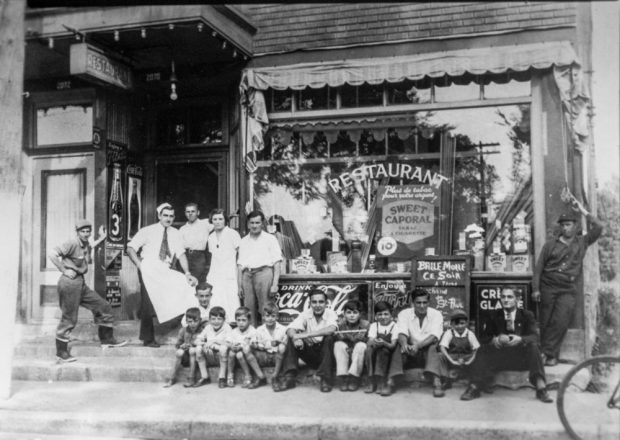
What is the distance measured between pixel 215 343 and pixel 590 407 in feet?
12.4

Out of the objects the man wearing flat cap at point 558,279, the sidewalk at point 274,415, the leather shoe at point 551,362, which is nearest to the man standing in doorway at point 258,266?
the sidewalk at point 274,415

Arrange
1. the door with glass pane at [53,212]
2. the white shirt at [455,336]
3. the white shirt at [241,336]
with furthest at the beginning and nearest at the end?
the door with glass pane at [53,212] → the white shirt at [241,336] → the white shirt at [455,336]

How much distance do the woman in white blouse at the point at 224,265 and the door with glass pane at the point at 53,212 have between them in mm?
2418

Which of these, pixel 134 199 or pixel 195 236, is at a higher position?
Result: pixel 134 199

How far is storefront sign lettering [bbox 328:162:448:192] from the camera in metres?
8.39

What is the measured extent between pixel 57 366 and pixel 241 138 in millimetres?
3742

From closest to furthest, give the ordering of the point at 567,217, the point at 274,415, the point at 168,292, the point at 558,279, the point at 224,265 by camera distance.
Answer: the point at 274,415 → the point at 558,279 → the point at 567,217 → the point at 168,292 → the point at 224,265

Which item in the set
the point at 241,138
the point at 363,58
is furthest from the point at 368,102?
the point at 241,138

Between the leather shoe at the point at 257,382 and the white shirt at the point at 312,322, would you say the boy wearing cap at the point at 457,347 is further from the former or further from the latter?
the leather shoe at the point at 257,382

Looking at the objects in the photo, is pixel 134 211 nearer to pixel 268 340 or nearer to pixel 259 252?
pixel 259 252

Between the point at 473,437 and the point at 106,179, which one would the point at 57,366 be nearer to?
the point at 106,179

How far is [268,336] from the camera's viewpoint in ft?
23.0

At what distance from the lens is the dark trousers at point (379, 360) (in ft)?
21.1

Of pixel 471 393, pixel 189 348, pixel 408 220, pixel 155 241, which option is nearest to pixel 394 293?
pixel 408 220
